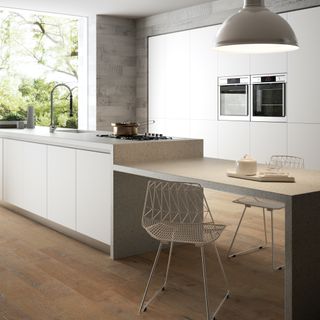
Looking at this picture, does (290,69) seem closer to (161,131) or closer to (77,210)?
(161,131)

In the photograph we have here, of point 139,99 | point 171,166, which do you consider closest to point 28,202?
point 171,166

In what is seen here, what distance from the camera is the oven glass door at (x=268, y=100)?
6270 millimetres

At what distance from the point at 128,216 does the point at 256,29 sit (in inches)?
67.2

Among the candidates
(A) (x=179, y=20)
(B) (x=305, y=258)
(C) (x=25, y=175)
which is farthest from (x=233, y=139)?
(B) (x=305, y=258)

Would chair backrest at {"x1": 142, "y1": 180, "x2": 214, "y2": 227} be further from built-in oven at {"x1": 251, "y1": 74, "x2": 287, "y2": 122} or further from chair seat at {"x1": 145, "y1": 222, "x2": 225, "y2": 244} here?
built-in oven at {"x1": 251, "y1": 74, "x2": 287, "y2": 122}

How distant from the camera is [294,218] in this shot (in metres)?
2.46

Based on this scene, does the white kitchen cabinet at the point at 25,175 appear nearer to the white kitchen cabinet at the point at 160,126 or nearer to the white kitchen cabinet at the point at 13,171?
the white kitchen cabinet at the point at 13,171

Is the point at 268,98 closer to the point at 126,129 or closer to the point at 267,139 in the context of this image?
the point at 267,139

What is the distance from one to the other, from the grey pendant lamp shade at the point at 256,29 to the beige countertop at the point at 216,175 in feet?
2.61

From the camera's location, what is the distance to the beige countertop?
104 inches

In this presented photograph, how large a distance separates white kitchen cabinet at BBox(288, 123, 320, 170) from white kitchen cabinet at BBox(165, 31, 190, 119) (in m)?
1.96

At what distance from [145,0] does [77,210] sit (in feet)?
13.0

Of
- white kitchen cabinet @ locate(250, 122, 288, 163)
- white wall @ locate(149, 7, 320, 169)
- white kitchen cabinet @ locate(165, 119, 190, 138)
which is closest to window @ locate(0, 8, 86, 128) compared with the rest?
white wall @ locate(149, 7, 320, 169)

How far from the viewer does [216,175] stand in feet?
10.2
